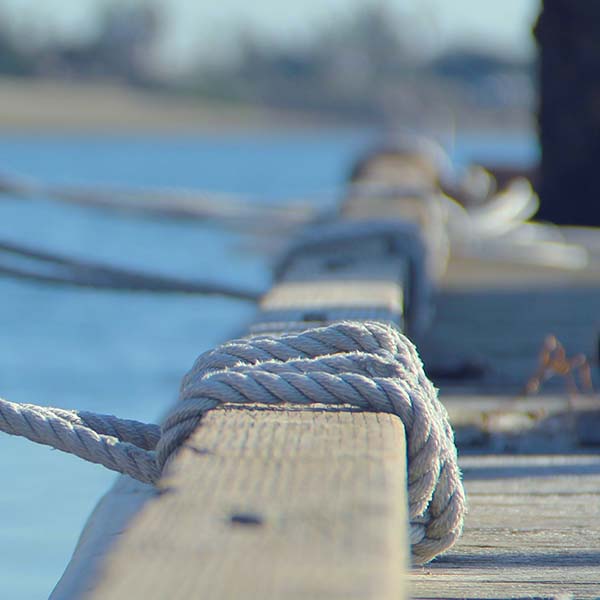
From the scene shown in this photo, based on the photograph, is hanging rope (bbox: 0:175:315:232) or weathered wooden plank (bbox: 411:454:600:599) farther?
hanging rope (bbox: 0:175:315:232)

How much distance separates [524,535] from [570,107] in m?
6.41

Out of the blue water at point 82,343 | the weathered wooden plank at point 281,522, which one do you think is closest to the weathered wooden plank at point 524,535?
the weathered wooden plank at point 281,522

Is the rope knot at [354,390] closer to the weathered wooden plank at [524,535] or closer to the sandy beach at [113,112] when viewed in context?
the weathered wooden plank at [524,535]

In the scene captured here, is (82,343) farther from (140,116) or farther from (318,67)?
(318,67)

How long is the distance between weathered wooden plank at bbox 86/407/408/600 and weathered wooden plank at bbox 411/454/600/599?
0.33 metres

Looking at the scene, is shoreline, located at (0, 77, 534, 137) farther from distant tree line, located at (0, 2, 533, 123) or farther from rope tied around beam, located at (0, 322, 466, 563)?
rope tied around beam, located at (0, 322, 466, 563)

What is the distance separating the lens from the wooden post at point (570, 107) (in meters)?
7.89

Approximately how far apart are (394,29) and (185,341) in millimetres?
77672

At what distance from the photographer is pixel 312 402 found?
1.73 metres

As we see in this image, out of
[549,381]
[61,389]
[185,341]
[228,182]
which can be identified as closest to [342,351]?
[549,381]

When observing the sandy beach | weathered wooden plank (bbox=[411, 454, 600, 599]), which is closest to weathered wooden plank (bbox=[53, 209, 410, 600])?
weathered wooden plank (bbox=[411, 454, 600, 599])

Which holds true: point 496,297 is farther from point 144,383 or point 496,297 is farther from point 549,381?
point 144,383

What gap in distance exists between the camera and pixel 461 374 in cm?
379

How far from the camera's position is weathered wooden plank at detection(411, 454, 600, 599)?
182cm
